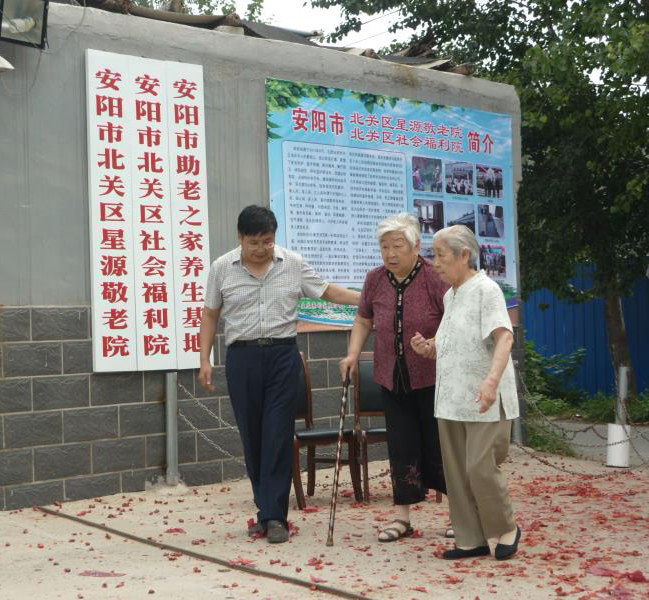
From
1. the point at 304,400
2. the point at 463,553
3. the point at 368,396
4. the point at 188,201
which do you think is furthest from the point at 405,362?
the point at 188,201

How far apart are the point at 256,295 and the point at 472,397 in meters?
1.47

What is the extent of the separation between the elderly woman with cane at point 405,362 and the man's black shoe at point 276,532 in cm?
52

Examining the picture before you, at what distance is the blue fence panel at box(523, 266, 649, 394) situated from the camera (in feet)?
55.3

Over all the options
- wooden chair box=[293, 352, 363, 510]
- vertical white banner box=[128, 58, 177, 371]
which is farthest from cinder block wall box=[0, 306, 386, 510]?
wooden chair box=[293, 352, 363, 510]

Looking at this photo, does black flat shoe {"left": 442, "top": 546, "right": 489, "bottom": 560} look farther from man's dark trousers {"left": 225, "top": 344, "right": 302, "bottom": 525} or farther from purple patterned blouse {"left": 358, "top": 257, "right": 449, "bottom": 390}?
man's dark trousers {"left": 225, "top": 344, "right": 302, "bottom": 525}

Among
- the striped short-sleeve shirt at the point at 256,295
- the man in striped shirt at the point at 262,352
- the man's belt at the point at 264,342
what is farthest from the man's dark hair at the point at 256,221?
the man's belt at the point at 264,342

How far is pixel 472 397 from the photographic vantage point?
5188 mm

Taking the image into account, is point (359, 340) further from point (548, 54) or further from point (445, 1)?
point (445, 1)

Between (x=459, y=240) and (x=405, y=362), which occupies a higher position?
(x=459, y=240)

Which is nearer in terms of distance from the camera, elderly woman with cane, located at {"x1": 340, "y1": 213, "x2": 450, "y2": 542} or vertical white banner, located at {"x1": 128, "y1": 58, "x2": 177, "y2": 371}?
elderly woman with cane, located at {"x1": 340, "y1": 213, "x2": 450, "y2": 542}

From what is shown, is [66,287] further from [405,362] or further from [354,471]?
[405,362]

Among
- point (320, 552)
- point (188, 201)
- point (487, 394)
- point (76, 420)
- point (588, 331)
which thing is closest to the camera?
point (487, 394)

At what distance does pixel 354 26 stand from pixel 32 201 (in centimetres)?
1112

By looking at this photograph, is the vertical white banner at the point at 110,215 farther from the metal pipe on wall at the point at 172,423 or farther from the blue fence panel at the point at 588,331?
the blue fence panel at the point at 588,331
